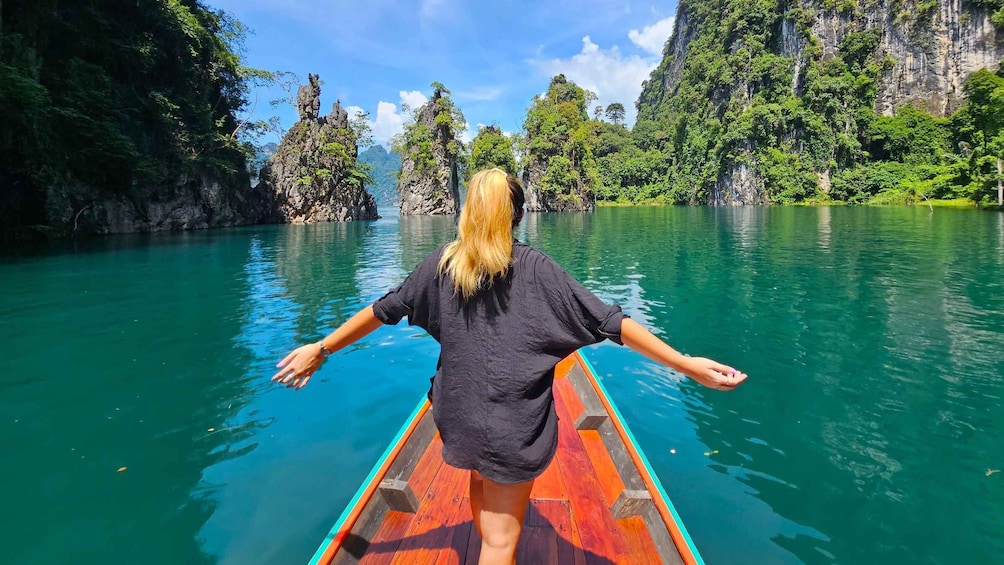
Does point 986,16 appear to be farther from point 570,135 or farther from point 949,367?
point 949,367

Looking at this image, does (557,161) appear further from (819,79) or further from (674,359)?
(674,359)

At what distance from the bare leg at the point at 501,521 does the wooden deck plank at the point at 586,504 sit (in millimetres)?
1221

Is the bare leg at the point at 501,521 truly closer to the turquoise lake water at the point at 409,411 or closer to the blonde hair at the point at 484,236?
the blonde hair at the point at 484,236

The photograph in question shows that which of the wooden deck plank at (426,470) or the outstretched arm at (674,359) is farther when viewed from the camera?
the wooden deck plank at (426,470)

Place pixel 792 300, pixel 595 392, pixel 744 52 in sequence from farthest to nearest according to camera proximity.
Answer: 1. pixel 744 52
2. pixel 792 300
3. pixel 595 392

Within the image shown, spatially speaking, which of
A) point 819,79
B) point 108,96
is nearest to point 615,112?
point 819,79

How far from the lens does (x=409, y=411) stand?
6.10 meters

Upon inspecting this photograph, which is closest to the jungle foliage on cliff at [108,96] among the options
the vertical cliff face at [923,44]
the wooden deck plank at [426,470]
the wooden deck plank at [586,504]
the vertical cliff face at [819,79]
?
the wooden deck plank at [426,470]

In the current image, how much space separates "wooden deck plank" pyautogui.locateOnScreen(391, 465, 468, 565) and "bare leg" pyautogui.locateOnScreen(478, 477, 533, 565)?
111 centimetres

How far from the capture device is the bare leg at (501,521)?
1663 mm

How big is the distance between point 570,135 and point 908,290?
63.7 m

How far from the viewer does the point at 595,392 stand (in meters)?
4.59

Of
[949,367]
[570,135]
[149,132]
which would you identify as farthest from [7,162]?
[570,135]

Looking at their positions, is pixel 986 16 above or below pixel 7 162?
above
